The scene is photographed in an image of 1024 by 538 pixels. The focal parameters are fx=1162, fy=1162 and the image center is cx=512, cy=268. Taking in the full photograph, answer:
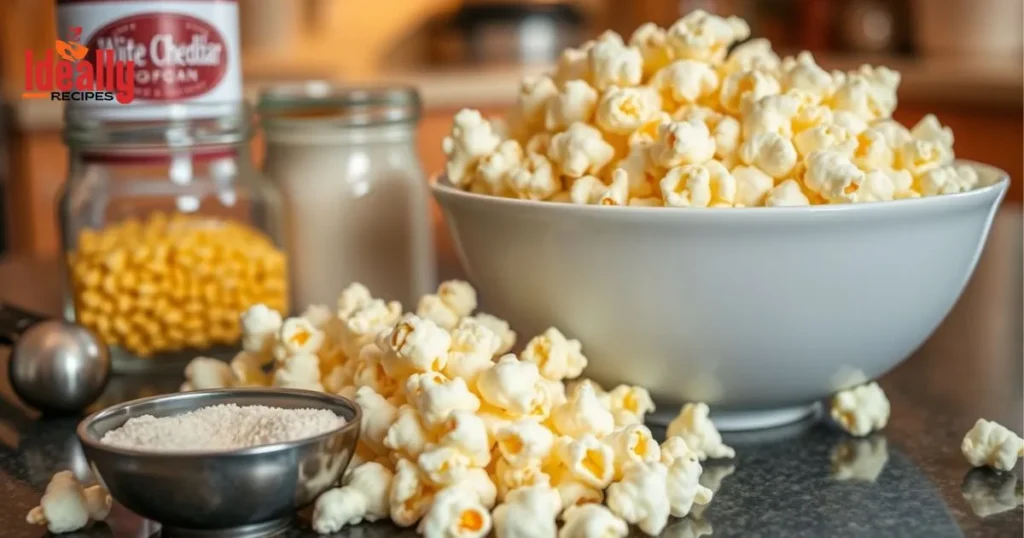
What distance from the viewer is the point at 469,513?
22.6 inches

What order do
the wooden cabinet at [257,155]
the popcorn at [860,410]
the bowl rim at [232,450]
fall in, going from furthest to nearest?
1. the wooden cabinet at [257,155]
2. the popcorn at [860,410]
3. the bowl rim at [232,450]

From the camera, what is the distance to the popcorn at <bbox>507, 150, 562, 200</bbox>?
0.75 m

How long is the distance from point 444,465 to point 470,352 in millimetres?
80

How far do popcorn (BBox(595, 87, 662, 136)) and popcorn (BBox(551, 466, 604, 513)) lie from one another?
24 cm

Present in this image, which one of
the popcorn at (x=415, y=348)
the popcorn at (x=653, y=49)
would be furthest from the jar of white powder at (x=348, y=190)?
the popcorn at (x=415, y=348)

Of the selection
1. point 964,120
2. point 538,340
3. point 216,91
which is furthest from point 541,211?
point 964,120

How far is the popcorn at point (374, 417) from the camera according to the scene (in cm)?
63

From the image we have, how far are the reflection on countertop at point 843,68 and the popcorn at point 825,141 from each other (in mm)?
1474

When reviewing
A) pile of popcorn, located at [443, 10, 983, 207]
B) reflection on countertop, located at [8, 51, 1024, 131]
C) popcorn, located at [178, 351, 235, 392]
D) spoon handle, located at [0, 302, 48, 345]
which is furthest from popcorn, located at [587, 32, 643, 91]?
reflection on countertop, located at [8, 51, 1024, 131]

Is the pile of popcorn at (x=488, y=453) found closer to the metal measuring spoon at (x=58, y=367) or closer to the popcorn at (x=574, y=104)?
the popcorn at (x=574, y=104)

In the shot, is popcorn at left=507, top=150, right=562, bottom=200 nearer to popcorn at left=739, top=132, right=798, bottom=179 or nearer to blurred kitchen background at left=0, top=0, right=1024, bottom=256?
popcorn at left=739, top=132, right=798, bottom=179

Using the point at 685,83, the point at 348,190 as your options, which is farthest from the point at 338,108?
the point at 685,83

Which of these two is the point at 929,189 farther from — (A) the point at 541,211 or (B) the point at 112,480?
(B) the point at 112,480

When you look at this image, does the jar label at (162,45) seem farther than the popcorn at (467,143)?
Yes
